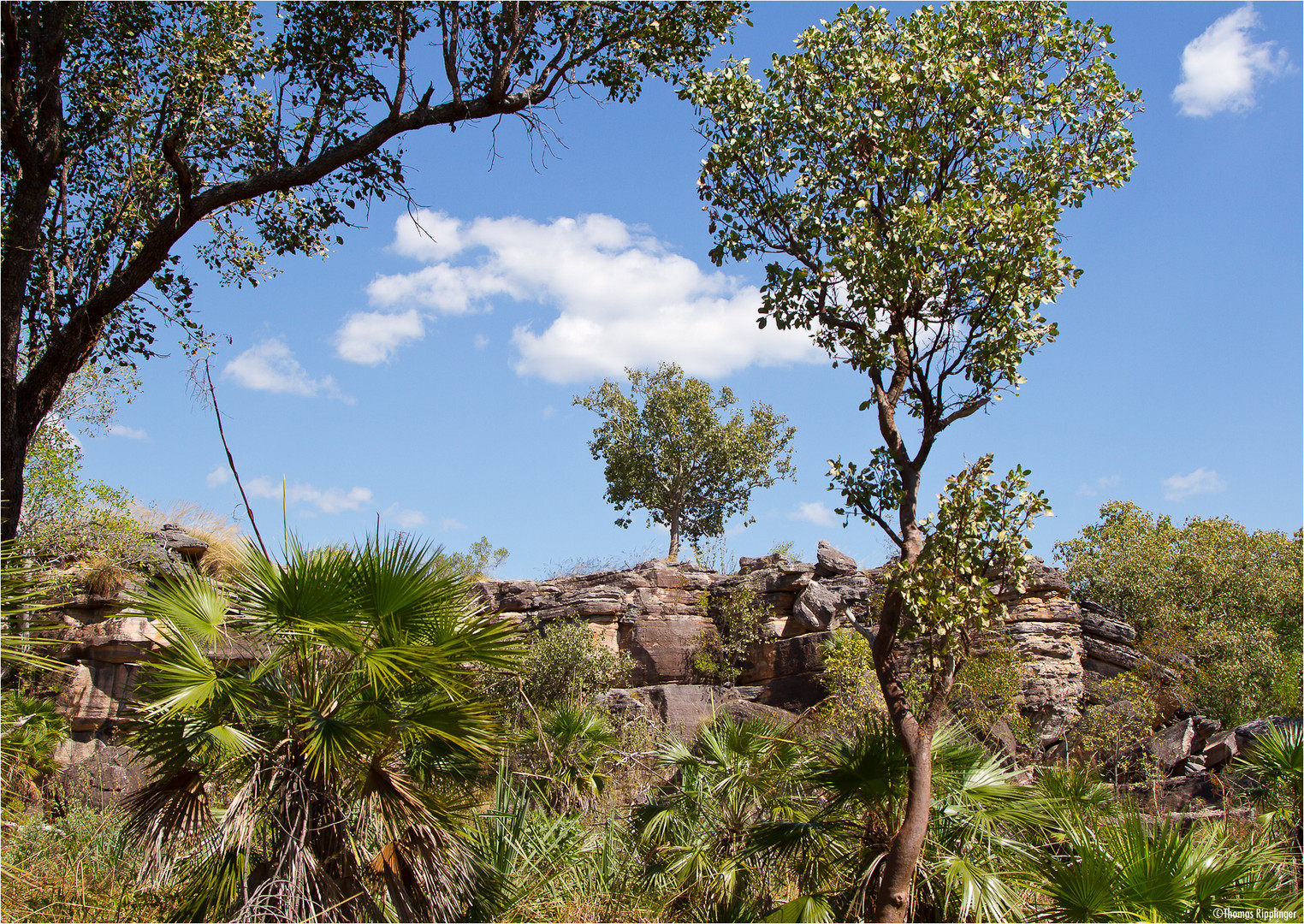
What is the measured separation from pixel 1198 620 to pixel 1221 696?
3.80 m

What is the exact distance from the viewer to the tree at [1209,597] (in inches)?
827

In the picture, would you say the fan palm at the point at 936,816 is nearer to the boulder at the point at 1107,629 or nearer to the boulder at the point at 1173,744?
the boulder at the point at 1173,744

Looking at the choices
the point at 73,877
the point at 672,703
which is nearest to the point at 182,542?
the point at 672,703

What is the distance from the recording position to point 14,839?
8500 millimetres

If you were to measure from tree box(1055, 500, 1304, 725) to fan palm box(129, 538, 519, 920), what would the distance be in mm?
20850

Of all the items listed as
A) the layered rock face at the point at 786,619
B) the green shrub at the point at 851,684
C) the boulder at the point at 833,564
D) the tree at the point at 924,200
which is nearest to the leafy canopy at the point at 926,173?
the tree at the point at 924,200

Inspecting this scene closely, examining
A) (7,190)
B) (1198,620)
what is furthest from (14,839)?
(1198,620)

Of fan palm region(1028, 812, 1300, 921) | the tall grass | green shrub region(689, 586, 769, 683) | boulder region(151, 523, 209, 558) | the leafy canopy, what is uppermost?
the leafy canopy

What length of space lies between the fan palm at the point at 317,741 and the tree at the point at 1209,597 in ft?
68.4

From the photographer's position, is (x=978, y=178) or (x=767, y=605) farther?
(x=767, y=605)

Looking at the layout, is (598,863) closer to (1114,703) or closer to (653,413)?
(1114,703)

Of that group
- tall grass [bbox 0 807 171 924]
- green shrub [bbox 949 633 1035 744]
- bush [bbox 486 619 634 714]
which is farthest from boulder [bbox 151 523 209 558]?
green shrub [bbox 949 633 1035 744]

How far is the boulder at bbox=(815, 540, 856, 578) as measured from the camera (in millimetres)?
22844

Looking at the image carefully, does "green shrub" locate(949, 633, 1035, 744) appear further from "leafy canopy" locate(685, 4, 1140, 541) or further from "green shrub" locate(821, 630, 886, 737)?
"leafy canopy" locate(685, 4, 1140, 541)
